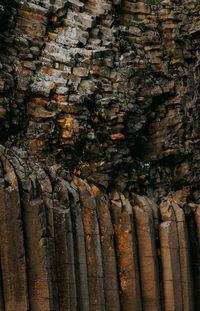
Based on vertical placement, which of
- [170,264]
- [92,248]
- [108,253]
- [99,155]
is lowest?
[170,264]

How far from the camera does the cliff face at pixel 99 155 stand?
12156 mm

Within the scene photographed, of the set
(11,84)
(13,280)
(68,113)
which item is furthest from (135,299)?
(11,84)

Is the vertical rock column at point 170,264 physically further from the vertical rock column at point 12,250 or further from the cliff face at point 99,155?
the vertical rock column at point 12,250

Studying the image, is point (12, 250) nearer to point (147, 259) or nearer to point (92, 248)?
point (92, 248)

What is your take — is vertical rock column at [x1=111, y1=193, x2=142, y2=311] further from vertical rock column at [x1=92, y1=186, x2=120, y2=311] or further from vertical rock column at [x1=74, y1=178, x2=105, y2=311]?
vertical rock column at [x1=74, y1=178, x2=105, y2=311]

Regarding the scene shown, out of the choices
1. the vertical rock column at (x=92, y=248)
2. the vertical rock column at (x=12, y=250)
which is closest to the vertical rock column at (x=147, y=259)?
the vertical rock column at (x=92, y=248)

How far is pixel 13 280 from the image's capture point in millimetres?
11438

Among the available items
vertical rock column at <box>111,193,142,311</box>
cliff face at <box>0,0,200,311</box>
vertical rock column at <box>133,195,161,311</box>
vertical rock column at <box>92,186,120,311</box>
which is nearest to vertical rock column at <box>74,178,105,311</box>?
cliff face at <box>0,0,200,311</box>

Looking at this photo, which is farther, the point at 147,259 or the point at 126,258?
the point at 147,259

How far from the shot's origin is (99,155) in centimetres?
1495

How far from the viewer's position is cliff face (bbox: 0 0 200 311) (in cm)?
1216

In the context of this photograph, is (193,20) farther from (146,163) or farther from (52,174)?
(52,174)

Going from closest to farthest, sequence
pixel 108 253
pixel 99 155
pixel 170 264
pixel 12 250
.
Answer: pixel 12 250 → pixel 108 253 → pixel 170 264 → pixel 99 155

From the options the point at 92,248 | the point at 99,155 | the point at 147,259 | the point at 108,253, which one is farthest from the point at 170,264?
the point at 99,155
